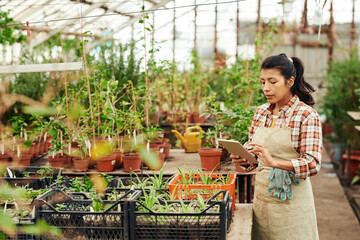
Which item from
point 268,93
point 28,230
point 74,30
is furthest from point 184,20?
point 28,230

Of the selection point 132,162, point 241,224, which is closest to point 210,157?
point 132,162

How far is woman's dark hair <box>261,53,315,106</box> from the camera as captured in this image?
195 cm

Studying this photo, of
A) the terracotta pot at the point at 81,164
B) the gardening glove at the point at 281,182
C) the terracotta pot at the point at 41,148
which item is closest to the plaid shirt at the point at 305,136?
the gardening glove at the point at 281,182

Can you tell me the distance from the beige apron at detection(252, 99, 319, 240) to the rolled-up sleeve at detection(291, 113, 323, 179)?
118mm

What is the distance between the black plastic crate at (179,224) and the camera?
5.42 feet

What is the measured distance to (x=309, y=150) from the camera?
1.83m

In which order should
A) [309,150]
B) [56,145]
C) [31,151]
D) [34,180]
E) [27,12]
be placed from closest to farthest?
[309,150] → [34,180] → [56,145] → [31,151] → [27,12]

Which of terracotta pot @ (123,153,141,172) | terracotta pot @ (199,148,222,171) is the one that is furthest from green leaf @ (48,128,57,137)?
terracotta pot @ (199,148,222,171)

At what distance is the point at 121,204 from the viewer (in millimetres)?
1816

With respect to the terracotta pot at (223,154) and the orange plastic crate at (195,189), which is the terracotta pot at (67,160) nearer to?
the terracotta pot at (223,154)

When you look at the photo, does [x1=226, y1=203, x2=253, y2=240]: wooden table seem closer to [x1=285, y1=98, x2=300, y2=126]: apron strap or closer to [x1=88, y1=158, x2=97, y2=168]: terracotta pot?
[x1=285, y1=98, x2=300, y2=126]: apron strap

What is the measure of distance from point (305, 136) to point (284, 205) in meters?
0.40

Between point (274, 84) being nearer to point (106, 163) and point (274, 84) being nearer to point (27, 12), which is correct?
point (106, 163)

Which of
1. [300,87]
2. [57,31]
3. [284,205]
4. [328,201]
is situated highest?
[57,31]
